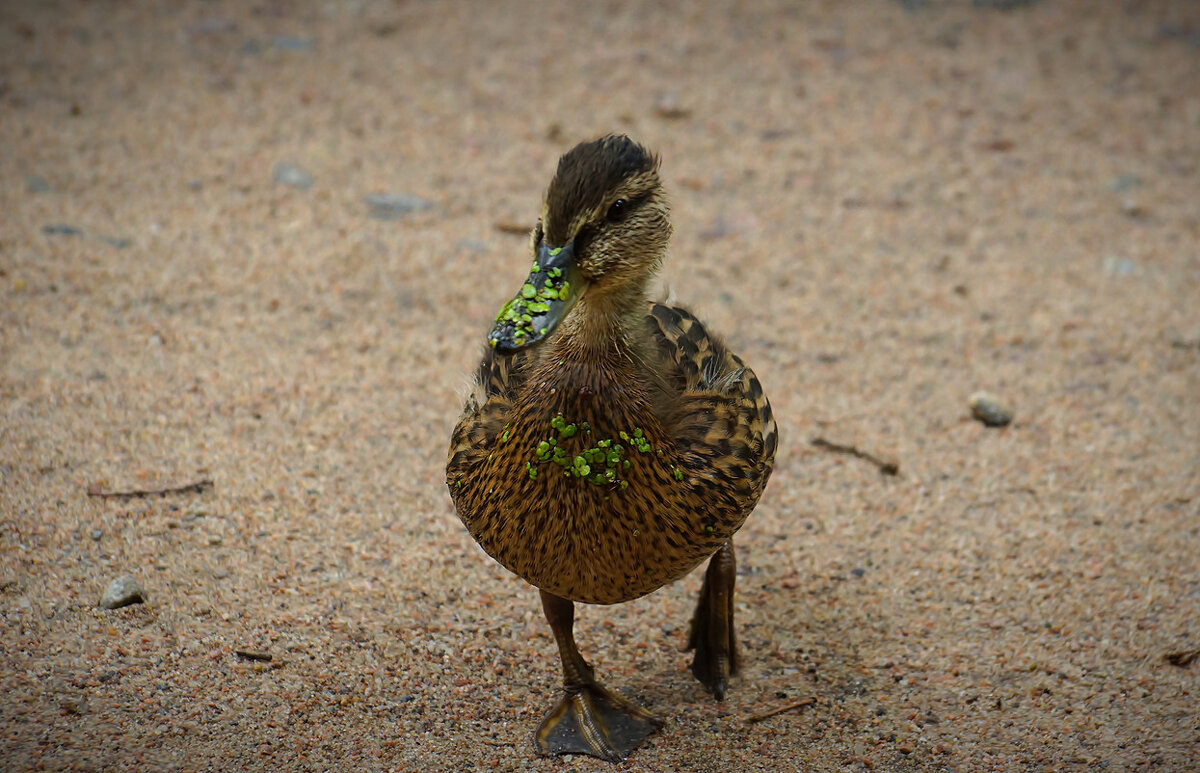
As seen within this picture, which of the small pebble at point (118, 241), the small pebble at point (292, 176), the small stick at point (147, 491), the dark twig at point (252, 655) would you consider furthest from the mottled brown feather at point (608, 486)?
the small pebble at point (292, 176)

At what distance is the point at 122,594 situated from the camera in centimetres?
405

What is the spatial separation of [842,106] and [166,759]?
21.2 ft

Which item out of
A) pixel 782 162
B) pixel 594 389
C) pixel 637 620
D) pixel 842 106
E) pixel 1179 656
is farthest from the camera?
pixel 842 106

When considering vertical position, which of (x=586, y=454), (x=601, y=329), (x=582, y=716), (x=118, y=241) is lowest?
(x=582, y=716)

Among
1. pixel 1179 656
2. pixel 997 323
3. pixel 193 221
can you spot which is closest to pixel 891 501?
pixel 1179 656

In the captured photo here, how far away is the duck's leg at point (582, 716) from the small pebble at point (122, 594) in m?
1.42

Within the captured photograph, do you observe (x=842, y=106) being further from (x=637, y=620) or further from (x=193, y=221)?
(x=637, y=620)

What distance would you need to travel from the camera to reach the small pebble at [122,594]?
4.04m

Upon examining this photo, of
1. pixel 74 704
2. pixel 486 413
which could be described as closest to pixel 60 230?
pixel 74 704

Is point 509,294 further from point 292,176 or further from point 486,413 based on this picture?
point 486,413

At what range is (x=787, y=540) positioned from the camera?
491 cm

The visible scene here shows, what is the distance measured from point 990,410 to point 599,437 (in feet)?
9.56

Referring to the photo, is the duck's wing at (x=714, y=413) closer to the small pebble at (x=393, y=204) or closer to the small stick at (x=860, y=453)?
the small stick at (x=860, y=453)

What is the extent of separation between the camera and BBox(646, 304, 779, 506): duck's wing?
3.61 meters
